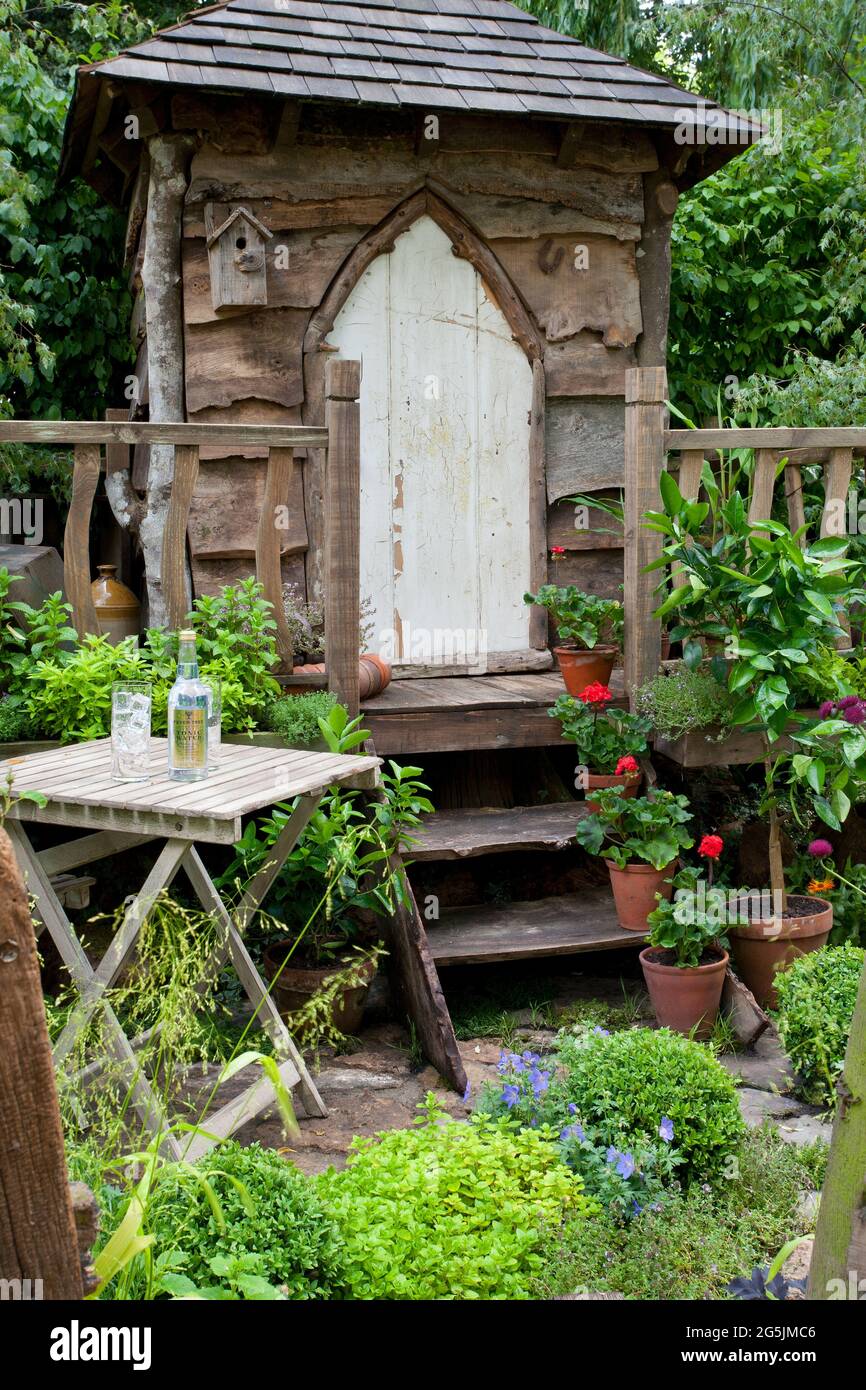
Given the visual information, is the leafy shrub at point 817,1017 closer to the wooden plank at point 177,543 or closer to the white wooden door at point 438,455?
the wooden plank at point 177,543

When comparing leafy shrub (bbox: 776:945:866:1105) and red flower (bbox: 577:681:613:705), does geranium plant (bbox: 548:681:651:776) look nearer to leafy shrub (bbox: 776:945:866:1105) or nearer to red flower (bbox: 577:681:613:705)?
red flower (bbox: 577:681:613:705)

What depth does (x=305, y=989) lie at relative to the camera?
14.5ft

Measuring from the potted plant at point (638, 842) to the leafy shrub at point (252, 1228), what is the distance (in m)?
2.19

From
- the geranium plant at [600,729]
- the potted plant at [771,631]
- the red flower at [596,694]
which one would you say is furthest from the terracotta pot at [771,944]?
the red flower at [596,694]

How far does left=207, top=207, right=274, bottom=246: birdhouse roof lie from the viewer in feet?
19.3

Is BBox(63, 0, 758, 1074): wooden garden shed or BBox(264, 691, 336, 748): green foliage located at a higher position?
BBox(63, 0, 758, 1074): wooden garden shed

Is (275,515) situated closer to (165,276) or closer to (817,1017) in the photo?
(165,276)

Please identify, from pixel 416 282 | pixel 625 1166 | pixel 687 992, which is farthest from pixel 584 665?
pixel 625 1166

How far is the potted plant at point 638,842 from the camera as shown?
470cm

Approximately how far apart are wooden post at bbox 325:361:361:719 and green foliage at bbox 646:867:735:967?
1.59 metres

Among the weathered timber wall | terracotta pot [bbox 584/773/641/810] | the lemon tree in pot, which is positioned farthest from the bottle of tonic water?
the weathered timber wall

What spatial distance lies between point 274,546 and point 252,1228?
2.90m

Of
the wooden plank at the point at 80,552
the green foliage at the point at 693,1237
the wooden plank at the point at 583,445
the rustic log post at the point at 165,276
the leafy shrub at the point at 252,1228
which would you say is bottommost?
the green foliage at the point at 693,1237

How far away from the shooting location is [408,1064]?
4438 mm
